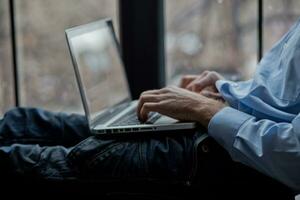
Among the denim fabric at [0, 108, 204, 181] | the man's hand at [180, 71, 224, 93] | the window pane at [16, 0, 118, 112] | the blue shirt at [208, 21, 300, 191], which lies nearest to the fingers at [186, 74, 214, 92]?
the man's hand at [180, 71, 224, 93]

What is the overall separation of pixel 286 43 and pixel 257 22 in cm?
52

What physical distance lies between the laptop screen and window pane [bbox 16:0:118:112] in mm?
285

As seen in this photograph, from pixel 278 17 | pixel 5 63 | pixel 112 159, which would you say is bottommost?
pixel 112 159

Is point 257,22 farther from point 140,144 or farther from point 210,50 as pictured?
point 140,144

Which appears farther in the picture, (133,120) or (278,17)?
(278,17)

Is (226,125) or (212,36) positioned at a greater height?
(212,36)

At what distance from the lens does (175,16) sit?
2037 millimetres

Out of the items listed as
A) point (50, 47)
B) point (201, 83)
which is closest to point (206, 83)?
point (201, 83)

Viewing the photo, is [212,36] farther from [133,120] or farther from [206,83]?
[133,120]

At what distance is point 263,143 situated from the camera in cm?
125

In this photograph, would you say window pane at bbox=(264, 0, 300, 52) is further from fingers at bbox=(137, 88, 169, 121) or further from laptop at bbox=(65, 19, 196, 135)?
fingers at bbox=(137, 88, 169, 121)

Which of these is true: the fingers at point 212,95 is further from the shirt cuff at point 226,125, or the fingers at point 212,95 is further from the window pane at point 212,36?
the window pane at point 212,36

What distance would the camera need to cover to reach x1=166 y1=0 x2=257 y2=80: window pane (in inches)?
77.8

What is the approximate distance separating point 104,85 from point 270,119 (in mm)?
556
